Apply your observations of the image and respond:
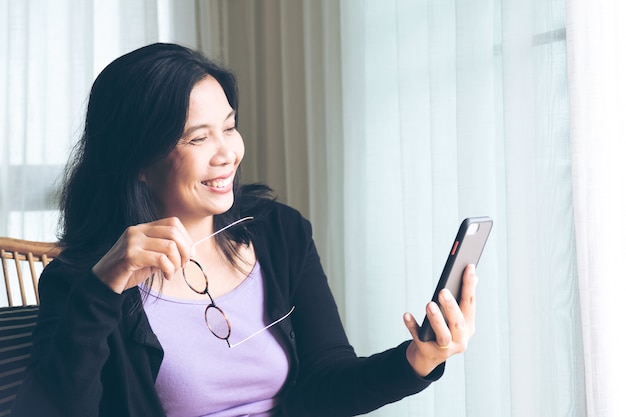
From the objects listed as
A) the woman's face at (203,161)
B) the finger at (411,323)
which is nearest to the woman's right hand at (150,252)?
the woman's face at (203,161)

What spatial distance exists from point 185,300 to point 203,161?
26cm

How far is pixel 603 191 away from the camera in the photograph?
134cm

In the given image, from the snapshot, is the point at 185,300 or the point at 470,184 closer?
the point at 185,300

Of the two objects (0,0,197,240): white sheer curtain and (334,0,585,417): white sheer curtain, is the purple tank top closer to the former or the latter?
(334,0,585,417): white sheer curtain

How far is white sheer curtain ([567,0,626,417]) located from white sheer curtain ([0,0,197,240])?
1.48 m

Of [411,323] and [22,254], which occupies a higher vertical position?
[22,254]

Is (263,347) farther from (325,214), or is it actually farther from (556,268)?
(325,214)

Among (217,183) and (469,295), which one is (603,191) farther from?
(217,183)

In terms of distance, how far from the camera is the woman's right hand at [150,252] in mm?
1127

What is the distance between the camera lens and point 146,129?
54.1 inches

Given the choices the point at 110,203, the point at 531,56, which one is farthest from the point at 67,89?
the point at 531,56

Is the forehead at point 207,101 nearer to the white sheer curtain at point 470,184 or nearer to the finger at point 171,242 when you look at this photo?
the finger at point 171,242

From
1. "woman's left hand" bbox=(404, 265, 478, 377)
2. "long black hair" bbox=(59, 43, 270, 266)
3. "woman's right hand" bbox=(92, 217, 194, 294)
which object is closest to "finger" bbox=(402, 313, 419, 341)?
"woman's left hand" bbox=(404, 265, 478, 377)

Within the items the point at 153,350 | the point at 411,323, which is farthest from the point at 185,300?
the point at 411,323
